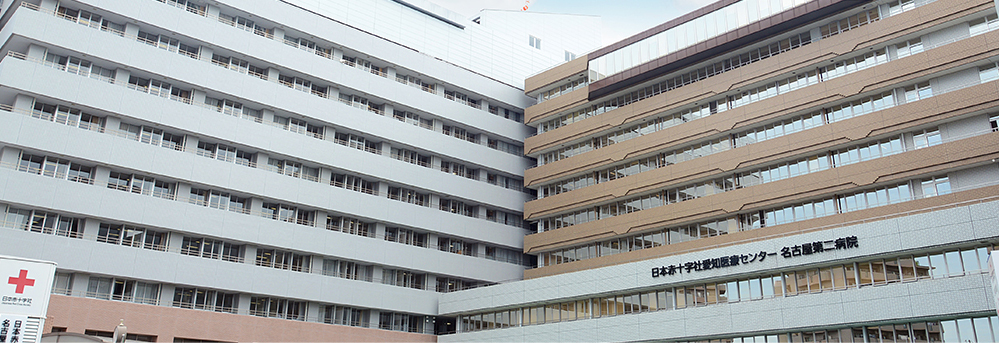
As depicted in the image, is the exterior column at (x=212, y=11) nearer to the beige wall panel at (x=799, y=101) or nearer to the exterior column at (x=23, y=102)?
the exterior column at (x=23, y=102)

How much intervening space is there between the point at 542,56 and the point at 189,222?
45.8 meters

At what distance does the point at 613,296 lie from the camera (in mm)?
55562

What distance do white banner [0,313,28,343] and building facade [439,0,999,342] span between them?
39.7 meters

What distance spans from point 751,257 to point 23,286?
132 ft

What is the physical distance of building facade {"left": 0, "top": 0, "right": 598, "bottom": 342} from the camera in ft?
166

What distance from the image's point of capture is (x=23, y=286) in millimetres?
20734

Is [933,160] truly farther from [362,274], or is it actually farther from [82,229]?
[82,229]

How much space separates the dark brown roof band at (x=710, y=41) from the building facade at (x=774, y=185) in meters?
0.15

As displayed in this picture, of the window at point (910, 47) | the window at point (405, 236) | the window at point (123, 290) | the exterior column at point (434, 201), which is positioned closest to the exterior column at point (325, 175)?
the window at point (405, 236)

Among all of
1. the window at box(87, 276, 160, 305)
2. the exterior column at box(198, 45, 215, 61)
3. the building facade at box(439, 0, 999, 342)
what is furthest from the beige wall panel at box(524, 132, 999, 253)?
the window at box(87, 276, 160, 305)

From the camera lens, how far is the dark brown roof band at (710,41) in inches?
2186

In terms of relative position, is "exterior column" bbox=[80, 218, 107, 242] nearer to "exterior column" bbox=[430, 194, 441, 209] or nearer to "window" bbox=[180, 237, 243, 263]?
"window" bbox=[180, 237, 243, 263]

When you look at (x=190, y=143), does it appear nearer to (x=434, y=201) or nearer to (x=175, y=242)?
(x=175, y=242)

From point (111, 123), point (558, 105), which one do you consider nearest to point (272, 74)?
point (111, 123)
